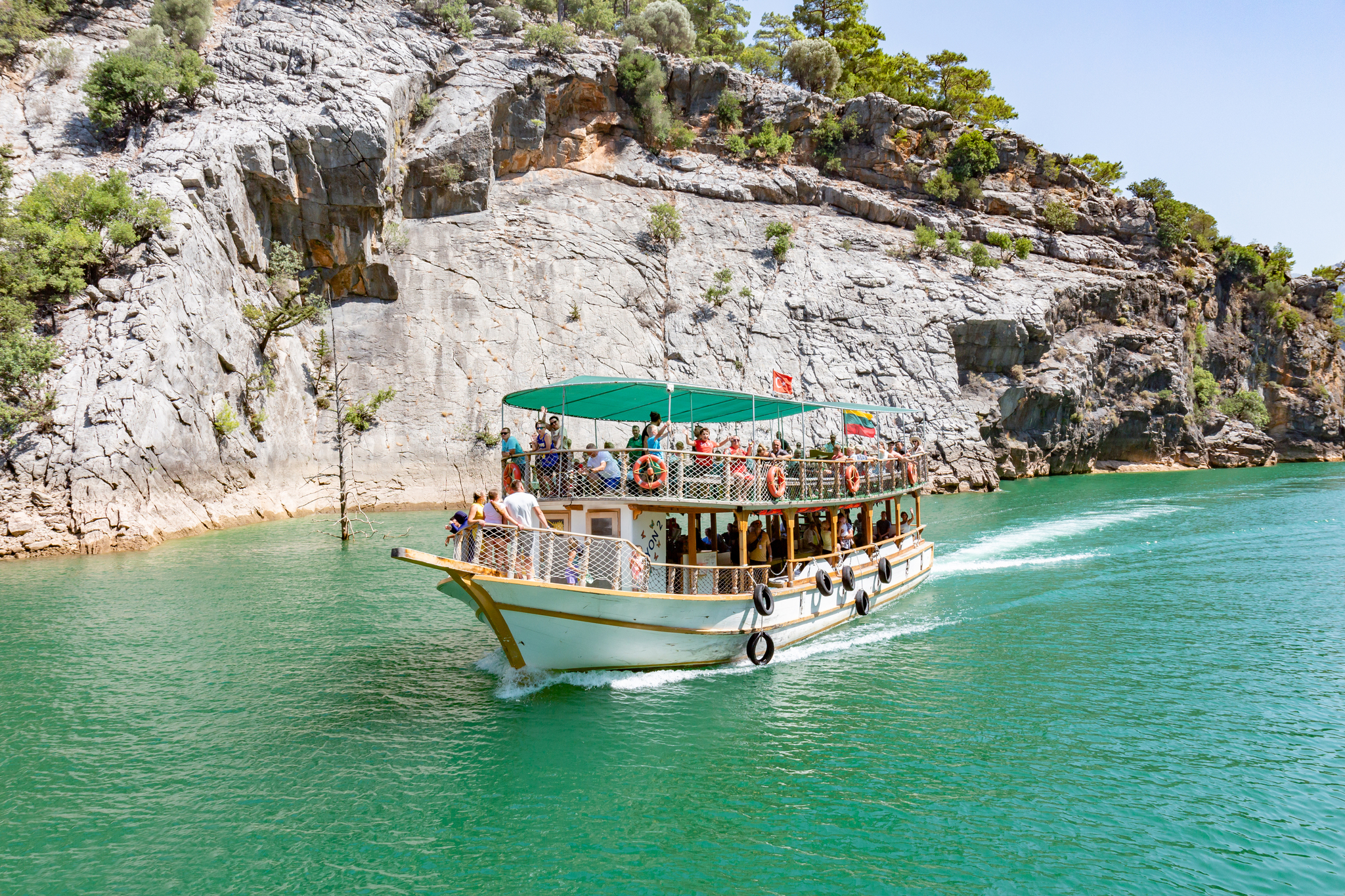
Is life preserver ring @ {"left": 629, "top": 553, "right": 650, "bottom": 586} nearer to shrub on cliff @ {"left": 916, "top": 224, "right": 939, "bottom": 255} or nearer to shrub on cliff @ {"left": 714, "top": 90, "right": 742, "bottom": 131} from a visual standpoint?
shrub on cliff @ {"left": 916, "top": 224, "right": 939, "bottom": 255}

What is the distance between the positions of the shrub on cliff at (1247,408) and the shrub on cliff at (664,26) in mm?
57951

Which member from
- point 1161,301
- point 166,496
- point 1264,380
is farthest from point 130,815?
point 1264,380

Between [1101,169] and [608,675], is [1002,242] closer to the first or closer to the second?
[1101,169]

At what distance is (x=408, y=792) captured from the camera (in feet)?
32.2

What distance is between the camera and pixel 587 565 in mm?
12633

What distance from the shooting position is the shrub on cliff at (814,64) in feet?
218

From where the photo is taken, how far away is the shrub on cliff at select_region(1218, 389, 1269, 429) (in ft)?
216

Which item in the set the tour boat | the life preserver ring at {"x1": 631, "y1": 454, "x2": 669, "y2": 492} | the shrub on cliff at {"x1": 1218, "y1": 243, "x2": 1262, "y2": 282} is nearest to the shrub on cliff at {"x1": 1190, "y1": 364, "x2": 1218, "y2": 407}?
the shrub on cliff at {"x1": 1218, "y1": 243, "x2": 1262, "y2": 282}

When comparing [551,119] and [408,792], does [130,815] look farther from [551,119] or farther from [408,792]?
[551,119]

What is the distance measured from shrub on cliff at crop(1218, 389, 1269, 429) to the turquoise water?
56.4 metres

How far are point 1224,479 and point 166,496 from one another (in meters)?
59.3

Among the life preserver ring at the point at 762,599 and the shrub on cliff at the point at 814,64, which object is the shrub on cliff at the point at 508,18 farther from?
the life preserver ring at the point at 762,599

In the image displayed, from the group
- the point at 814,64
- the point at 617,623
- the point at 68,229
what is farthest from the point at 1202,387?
the point at 68,229

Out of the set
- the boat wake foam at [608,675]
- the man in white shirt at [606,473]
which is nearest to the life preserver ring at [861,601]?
the boat wake foam at [608,675]
